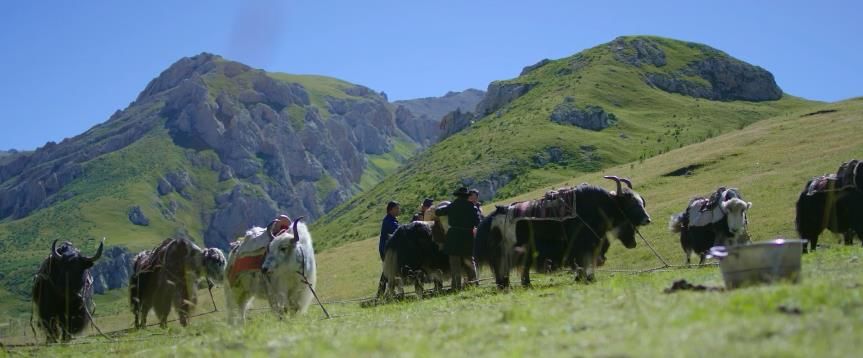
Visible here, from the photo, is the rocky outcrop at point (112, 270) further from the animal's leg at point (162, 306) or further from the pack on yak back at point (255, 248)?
the pack on yak back at point (255, 248)

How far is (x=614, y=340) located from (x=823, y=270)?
607 cm

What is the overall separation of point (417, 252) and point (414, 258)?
0.55 ft

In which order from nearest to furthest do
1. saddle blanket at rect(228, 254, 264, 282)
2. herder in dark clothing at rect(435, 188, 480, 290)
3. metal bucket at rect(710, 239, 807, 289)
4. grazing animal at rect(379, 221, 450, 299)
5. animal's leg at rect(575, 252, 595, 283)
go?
metal bucket at rect(710, 239, 807, 289) → saddle blanket at rect(228, 254, 264, 282) → animal's leg at rect(575, 252, 595, 283) → herder in dark clothing at rect(435, 188, 480, 290) → grazing animal at rect(379, 221, 450, 299)

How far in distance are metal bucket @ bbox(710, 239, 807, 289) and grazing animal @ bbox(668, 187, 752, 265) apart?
35.9 feet

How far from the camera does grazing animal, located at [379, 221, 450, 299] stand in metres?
19.2

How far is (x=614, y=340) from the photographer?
6.59 meters

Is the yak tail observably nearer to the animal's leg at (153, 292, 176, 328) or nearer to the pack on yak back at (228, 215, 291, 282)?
the pack on yak back at (228, 215, 291, 282)

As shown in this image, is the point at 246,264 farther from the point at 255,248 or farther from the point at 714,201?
the point at 714,201

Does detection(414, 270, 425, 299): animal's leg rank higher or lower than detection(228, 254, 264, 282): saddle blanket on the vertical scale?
lower

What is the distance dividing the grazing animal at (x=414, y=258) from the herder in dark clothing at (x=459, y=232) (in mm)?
547

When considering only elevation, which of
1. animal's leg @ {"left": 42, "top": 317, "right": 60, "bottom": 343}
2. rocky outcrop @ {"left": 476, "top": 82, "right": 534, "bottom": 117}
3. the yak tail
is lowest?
animal's leg @ {"left": 42, "top": 317, "right": 60, "bottom": 343}

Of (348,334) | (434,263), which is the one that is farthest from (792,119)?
(348,334)

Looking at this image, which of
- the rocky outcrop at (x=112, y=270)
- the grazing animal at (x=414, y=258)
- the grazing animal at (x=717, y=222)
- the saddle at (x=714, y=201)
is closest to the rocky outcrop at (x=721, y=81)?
the rocky outcrop at (x=112, y=270)

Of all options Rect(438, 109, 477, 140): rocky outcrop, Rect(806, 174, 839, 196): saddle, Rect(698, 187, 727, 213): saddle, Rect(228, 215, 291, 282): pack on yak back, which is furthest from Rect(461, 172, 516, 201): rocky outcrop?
Rect(228, 215, 291, 282): pack on yak back
